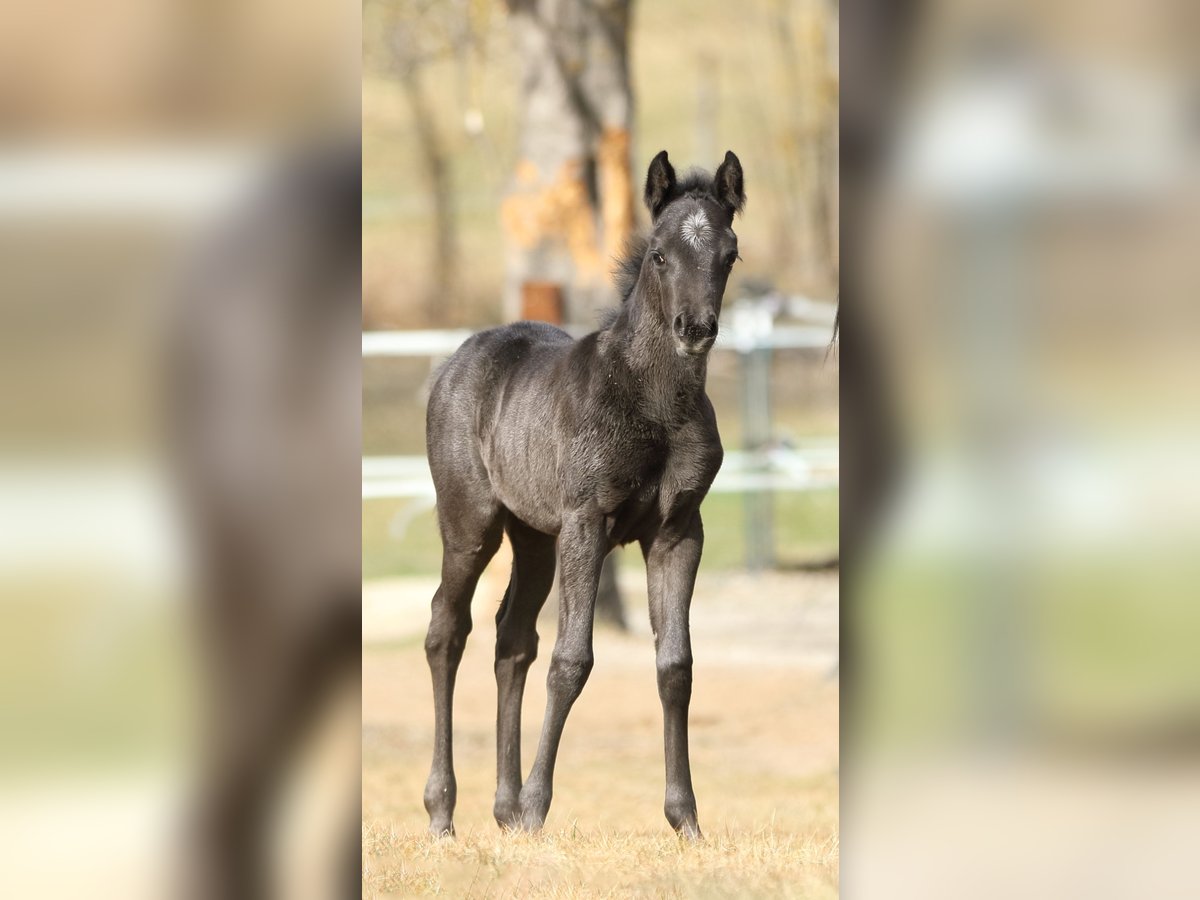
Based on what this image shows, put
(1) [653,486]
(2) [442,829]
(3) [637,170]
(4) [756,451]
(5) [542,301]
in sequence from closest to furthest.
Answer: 1. (1) [653,486]
2. (2) [442,829]
3. (5) [542,301]
4. (4) [756,451]
5. (3) [637,170]

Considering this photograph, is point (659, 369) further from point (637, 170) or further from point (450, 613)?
point (637, 170)

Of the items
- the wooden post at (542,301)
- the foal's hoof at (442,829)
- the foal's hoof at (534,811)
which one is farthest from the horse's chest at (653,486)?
the wooden post at (542,301)

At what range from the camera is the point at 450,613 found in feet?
12.5

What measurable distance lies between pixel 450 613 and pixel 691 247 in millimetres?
1417

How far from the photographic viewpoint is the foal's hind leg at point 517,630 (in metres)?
3.62

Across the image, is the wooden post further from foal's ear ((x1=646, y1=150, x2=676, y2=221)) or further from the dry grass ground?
foal's ear ((x1=646, y1=150, x2=676, y2=221))

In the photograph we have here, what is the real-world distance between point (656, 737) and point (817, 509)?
544cm

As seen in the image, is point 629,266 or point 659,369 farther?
point 629,266

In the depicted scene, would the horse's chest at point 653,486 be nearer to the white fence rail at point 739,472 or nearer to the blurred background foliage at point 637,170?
the white fence rail at point 739,472

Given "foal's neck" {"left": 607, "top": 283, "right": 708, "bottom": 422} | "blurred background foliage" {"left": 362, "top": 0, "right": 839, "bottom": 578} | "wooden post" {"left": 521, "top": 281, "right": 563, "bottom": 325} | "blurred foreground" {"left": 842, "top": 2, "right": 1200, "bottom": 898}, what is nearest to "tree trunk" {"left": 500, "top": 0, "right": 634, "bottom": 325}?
"wooden post" {"left": 521, "top": 281, "right": 563, "bottom": 325}

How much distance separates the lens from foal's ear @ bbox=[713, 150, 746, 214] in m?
3.08

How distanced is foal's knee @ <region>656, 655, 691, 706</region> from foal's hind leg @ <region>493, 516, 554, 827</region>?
0.61 metres

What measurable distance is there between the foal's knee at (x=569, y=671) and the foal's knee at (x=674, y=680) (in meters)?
0.19

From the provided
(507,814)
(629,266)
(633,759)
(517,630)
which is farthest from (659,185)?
(633,759)
